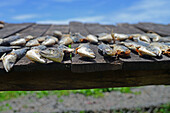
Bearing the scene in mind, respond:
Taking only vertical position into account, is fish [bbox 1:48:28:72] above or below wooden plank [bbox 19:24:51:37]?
below

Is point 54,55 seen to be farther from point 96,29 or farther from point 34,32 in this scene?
point 96,29

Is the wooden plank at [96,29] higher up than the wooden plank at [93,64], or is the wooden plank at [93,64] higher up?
the wooden plank at [96,29]

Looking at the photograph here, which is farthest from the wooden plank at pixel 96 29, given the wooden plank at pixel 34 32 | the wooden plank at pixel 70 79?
the wooden plank at pixel 70 79

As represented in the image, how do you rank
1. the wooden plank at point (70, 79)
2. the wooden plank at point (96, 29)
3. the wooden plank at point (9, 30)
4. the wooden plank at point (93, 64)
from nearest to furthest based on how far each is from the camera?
the wooden plank at point (93, 64) → the wooden plank at point (70, 79) → the wooden plank at point (9, 30) → the wooden plank at point (96, 29)

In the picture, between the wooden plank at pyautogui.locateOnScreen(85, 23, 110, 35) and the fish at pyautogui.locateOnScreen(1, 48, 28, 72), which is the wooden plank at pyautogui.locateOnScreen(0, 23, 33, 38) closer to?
the fish at pyautogui.locateOnScreen(1, 48, 28, 72)

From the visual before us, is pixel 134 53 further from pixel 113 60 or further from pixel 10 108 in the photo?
pixel 10 108

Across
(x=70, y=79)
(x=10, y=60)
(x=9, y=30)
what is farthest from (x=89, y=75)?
(x=9, y=30)

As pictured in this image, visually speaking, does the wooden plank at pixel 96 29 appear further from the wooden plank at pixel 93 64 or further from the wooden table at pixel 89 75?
the wooden plank at pixel 93 64

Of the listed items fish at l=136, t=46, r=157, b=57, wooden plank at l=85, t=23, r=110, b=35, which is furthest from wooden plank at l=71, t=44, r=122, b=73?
wooden plank at l=85, t=23, r=110, b=35
